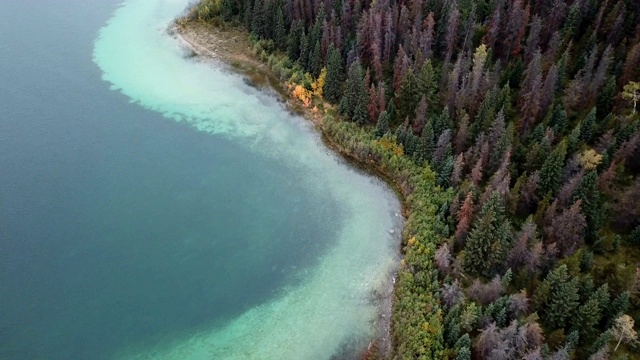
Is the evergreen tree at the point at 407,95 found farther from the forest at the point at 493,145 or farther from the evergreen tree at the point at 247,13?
the evergreen tree at the point at 247,13

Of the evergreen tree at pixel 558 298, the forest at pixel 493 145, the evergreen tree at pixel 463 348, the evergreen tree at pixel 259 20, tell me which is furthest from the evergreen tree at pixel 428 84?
the evergreen tree at pixel 463 348

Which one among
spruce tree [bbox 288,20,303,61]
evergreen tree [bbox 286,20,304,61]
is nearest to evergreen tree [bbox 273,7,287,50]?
spruce tree [bbox 288,20,303,61]

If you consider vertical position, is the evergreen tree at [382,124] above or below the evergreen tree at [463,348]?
above

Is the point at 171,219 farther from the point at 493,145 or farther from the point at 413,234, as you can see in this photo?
the point at 493,145

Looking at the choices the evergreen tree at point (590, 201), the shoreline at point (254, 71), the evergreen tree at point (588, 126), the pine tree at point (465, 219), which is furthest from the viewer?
the evergreen tree at point (588, 126)

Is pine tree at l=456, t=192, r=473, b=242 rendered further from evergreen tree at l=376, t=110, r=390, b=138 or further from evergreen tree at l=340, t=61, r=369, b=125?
evergreen tree at l=340, t=61, r=369, b=125
